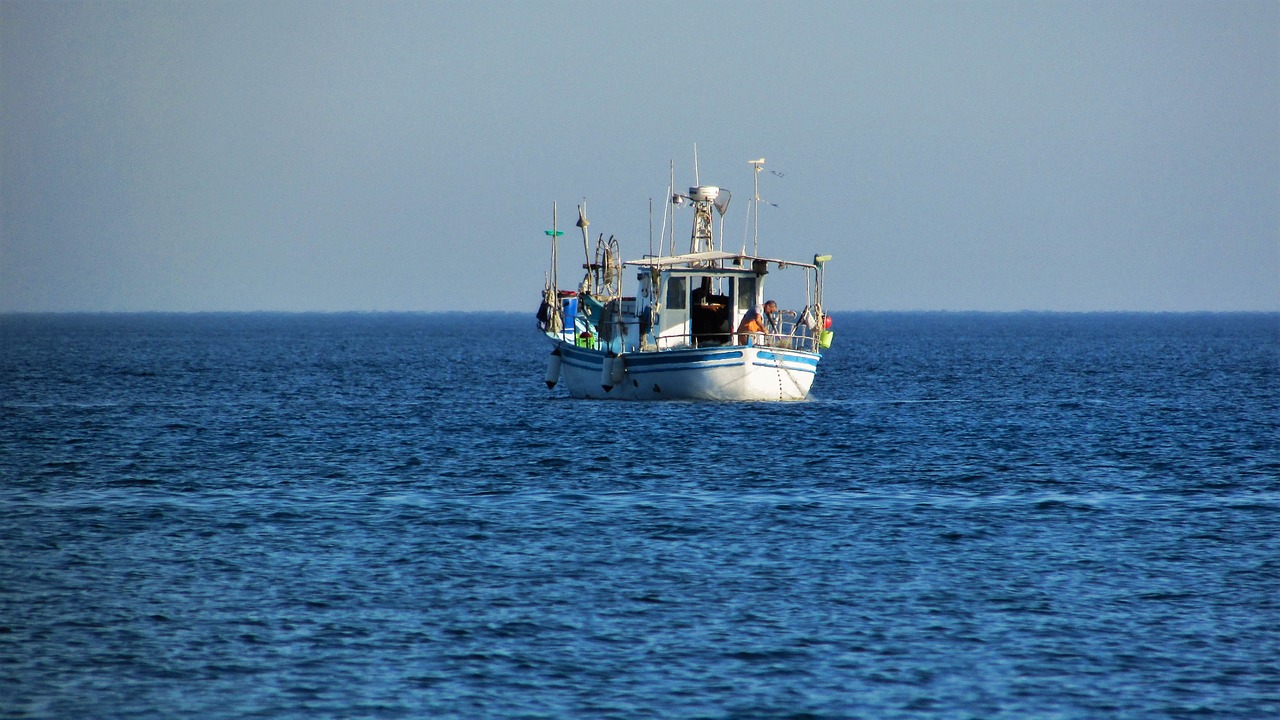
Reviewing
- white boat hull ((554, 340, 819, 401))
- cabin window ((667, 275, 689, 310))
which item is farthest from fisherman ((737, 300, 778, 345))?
cabin window ((667, 275, 689, 310))

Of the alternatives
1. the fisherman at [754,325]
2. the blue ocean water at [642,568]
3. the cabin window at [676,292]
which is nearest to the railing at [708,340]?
the fisherman at [754,325]

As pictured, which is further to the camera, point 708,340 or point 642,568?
point 708,340

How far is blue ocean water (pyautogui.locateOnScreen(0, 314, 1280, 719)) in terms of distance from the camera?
1576 centimetres

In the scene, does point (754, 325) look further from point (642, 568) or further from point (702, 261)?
point (642, 568)

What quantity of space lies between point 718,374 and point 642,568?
81.0 feet

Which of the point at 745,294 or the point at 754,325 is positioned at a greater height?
the point at 745,294

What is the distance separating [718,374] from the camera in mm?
46312

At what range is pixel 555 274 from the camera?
64.0 meters

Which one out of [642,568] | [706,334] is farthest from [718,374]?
[642,568]

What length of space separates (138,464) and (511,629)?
20.5 metres

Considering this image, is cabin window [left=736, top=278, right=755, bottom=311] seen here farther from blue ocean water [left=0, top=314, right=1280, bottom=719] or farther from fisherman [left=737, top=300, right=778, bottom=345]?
blue ocean water [left=0, top=314, right=1280, bottom=719]

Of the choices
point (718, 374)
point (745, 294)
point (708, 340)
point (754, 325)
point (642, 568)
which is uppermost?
point (745, 294)

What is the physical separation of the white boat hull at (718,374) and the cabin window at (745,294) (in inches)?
85.1

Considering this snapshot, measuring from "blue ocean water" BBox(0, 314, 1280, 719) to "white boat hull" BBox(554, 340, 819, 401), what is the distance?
36.1 inches
